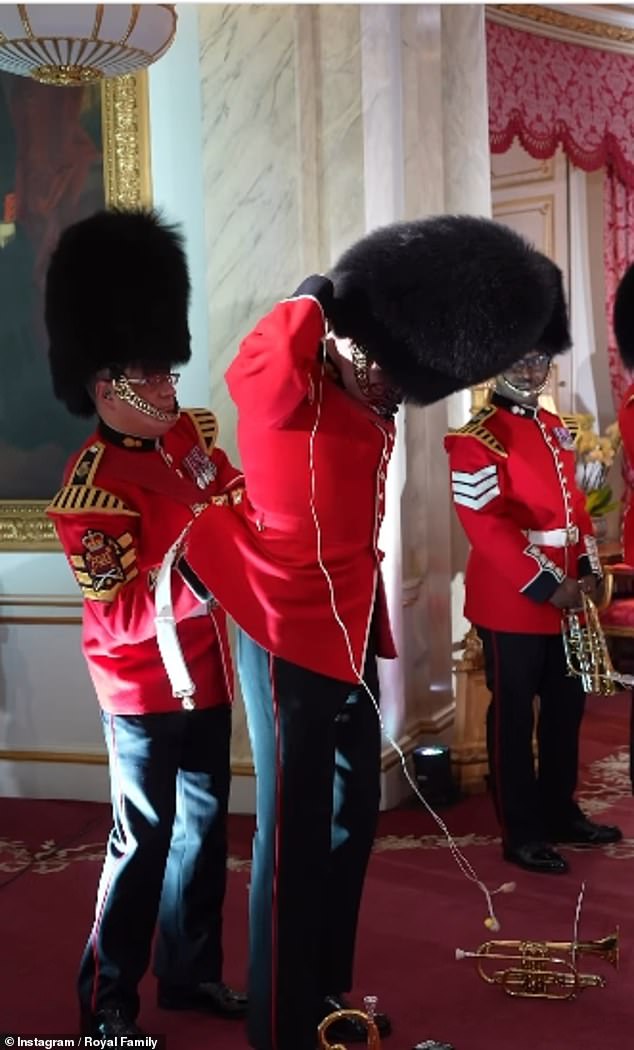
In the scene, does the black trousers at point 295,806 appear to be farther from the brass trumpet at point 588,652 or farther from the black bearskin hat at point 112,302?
the brass trumpet at point 588,652

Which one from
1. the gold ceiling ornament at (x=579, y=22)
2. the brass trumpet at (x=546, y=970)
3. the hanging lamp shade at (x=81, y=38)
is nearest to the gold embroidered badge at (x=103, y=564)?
the brass trumpet at (x=546, y=970)

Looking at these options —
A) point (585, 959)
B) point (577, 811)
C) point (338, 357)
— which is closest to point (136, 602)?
→ point (338, 357)

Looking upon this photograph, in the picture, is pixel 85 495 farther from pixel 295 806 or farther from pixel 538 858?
pixel 538 858

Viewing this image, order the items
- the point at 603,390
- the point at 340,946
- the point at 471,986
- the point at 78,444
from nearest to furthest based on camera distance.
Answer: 1. the point at 340,946
2. the point at 471,986
3. the point at 78,444
4. the point at 603,390

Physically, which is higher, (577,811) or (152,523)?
(152,523)

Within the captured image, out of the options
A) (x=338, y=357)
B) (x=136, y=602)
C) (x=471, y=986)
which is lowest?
(x=471, y=986)

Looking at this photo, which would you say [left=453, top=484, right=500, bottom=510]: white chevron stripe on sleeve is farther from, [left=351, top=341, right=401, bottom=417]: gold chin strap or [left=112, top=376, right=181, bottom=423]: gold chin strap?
[left=351, top=341, right=401, bottom=417]: gold chin strap

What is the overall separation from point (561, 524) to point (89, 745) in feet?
6.07

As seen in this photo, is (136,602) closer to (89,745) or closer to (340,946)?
(340,946)

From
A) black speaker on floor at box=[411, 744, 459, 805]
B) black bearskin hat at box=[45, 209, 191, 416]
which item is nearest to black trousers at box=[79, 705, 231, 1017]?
black bearskin hat at box=[45, 209, 191, 416]

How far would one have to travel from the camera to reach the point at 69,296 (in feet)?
9.99

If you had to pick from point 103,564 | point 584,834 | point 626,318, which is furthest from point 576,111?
point 103,564

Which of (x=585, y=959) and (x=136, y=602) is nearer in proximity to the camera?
(x=136, y=602)

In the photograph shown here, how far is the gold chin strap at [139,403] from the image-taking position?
2.84m
